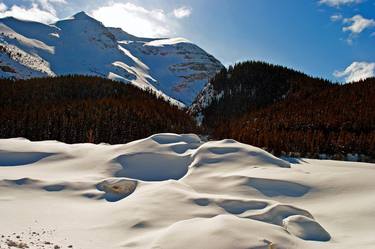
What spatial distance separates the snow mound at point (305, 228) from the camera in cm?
631

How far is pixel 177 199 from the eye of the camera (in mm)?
7805

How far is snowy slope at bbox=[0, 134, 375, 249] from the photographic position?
5980 millimetres

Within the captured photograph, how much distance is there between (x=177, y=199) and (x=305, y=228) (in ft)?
8.39

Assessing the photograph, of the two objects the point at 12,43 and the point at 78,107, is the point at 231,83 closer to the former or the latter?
the point at 78,107

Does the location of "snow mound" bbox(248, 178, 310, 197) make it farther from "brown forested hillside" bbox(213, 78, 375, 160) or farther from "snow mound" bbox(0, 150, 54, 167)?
"brown forested hillside" bbox(213, 78, 375, 160)

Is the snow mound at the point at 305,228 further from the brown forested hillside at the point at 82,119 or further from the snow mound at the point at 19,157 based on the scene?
the brown forested hillside at the point at 82,119

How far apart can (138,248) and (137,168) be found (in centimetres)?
553

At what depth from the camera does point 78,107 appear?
26000mm

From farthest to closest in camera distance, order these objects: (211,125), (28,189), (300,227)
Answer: (211,125)
(28,189)
(300,227)

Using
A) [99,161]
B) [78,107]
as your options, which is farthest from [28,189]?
[78,107]

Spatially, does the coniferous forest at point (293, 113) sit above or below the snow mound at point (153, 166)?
above

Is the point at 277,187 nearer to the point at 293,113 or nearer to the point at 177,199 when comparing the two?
the point at 177,199

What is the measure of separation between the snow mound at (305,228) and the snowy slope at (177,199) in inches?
0.7

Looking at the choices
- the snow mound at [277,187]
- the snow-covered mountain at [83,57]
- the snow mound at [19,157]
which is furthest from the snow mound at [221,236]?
the snow-covered mountain at [83,57]
